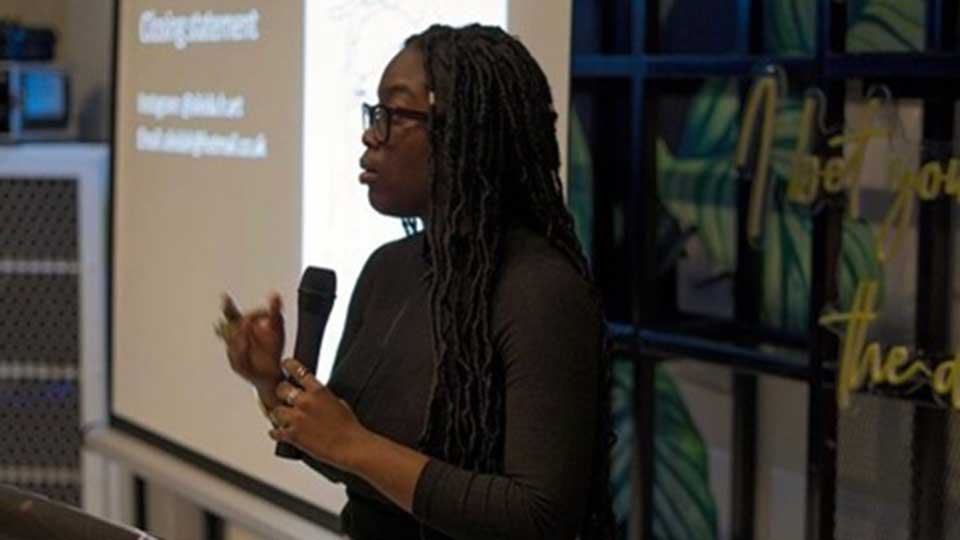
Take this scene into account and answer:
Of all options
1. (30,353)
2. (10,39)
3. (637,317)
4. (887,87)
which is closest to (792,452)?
(637,317)

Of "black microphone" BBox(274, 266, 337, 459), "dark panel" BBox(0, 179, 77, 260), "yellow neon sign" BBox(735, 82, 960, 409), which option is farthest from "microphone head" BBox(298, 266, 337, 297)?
"dark panel" BBox(0, 179, 77, 260)

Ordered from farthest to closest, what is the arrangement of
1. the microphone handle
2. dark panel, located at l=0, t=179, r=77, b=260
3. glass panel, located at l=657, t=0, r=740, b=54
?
dark panel, located at l=0, t=179, r=77, b=260 < glass panel, located at l=657, t=0, r=740, b=54 < the microphone handle

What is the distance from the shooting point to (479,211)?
5.55 feet

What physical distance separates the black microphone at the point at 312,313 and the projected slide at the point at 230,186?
0.81m

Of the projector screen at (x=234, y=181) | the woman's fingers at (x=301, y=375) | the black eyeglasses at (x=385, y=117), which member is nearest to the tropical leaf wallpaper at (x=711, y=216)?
the projector screen at (x=234, y=181)

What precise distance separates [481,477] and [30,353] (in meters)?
2.56

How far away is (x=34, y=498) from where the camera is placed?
3.84 ft

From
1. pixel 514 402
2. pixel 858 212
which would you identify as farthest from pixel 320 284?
pixel 858 212

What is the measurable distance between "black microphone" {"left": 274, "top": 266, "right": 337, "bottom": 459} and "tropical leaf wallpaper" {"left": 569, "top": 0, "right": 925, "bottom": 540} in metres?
0.95

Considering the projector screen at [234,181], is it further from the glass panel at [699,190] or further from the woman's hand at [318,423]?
the woman's hand at [318,423]

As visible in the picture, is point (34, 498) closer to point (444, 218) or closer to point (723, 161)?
point (444, 218)

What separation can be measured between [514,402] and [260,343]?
0.34 meters

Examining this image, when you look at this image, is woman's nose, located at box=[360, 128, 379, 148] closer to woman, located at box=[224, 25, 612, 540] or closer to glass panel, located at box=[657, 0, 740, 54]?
woman, located at box=[224, 25, 612, 540]

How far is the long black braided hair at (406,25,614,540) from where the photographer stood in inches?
65.2
